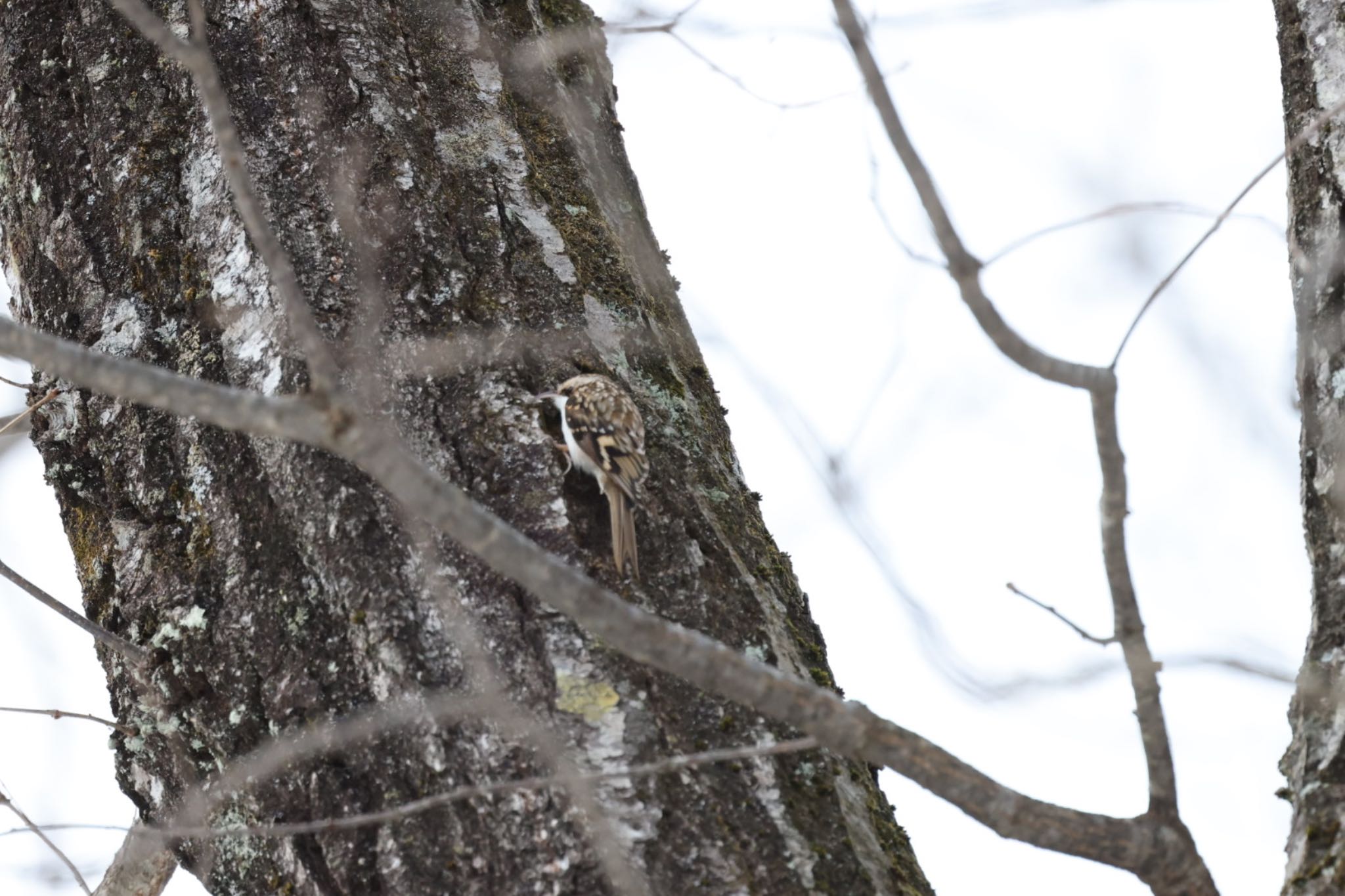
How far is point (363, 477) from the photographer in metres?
2.27

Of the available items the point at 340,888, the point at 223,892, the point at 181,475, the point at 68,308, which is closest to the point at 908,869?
the point at 340,888

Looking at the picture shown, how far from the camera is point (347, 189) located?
8.41 ft

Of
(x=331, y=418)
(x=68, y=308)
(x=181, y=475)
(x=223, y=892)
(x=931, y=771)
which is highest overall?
(x=68, y=308)

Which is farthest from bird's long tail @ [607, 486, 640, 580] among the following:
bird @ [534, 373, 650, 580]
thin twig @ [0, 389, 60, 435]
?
thin twig @ [0, 389, 60, 435]

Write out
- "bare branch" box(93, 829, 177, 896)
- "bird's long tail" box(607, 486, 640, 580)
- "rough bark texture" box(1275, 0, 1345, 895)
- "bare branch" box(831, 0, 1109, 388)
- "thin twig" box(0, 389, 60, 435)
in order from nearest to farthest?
"bare branch" box(831, 0, 1109, 388)
"rough bark texture" box(1275, 0, 1345, 895)
"bird's long tail" box(607, 486, 640, 580)
"thin twig" box(0, 389, 60, 435)
"bare branch" box(93, 829, 177, 896)

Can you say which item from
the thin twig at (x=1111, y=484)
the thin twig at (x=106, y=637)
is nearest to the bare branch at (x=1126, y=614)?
the thin twig at (x=1111, y=484)

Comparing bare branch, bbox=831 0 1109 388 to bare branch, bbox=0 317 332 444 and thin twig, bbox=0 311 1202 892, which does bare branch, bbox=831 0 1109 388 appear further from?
bare branch, bbox=0 317 332 444

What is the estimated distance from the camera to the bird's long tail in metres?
2.29

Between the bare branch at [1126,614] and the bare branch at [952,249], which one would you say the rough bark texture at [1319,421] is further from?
the bare branch at [952,249]

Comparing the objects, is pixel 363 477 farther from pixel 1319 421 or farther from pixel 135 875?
pixel 1319 421

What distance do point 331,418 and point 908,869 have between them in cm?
136

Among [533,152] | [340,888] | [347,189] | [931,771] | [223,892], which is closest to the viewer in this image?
[931,771]

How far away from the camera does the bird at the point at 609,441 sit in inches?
93.6

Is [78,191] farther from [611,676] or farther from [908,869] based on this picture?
[908,869]
